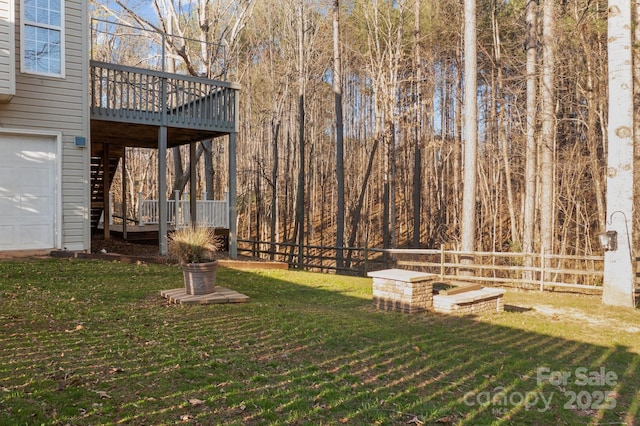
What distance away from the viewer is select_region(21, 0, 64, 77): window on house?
881cm

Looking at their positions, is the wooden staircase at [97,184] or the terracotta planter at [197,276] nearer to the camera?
the terracotta planter at [197,276]

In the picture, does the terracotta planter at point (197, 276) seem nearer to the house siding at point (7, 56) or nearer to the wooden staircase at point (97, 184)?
the house siding at point (7, 56)

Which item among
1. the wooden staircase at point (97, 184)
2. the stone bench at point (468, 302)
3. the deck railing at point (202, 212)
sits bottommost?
the stone bench at point (468, 302)


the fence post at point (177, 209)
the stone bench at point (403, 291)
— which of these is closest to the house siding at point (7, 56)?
the fence post at point (177, 209)

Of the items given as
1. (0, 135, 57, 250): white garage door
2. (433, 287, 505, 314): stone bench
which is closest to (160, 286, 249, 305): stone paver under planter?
(433, 287, 505, 314): stone bench

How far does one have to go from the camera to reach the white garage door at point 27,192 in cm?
881

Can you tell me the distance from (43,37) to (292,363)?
8.58m

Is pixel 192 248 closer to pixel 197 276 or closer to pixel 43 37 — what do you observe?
pixel 197 276

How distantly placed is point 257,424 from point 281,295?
16.8 feet

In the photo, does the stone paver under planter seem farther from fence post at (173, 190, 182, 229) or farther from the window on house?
fence post at (173, 190, 182, 229)

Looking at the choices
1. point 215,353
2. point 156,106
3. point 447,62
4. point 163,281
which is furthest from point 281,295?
point 447,62

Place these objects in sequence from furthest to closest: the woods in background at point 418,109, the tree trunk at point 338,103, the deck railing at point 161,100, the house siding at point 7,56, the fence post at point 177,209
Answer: the tree trunk at point 338,103 → the woods in background at point 418,109 → the fence post at point 177,209 → the deck railing at point 161,100 → the house siding at point 7,56

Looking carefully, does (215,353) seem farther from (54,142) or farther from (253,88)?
(253,88)

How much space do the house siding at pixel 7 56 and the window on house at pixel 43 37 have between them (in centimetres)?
31
